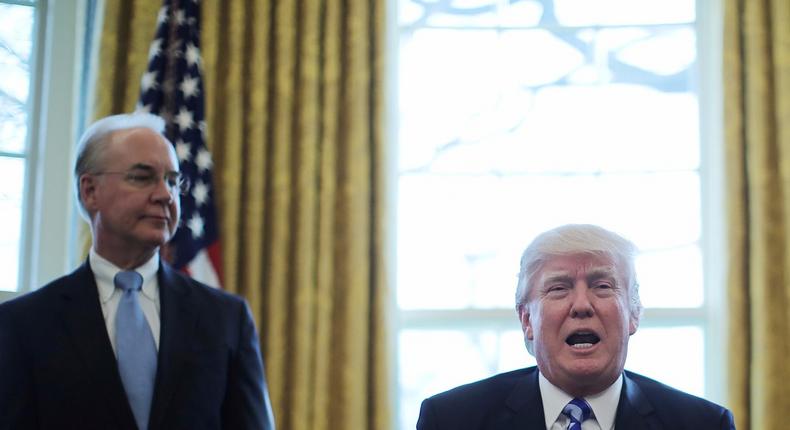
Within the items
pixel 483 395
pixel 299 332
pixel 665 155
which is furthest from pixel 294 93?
pixel 483 395

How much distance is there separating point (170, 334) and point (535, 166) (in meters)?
2.59

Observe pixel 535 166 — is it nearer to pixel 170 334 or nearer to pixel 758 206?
pixel 758 206

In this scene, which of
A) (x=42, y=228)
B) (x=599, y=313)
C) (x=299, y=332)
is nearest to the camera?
(x=599, y=313)

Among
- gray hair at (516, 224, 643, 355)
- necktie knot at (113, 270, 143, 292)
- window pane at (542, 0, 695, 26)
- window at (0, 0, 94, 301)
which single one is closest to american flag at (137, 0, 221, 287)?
window at (0, 0, 94, 301)

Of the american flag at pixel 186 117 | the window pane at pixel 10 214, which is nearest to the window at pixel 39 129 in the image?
the window pane at pixel 10 214

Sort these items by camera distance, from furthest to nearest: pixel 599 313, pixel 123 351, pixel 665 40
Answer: pixel 665 40 < pixel 123 351 < pixel 599 313

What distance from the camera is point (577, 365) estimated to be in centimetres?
300

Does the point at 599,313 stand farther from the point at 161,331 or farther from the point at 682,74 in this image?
the point at 682,74

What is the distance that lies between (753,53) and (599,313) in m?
2.67

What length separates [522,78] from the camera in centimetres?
575

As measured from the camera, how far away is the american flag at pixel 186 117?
4.93 m

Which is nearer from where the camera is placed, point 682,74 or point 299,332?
point 299,332

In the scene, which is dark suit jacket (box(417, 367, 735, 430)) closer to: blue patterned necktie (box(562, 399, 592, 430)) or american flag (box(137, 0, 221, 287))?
blue patterned necktie (box(562, 399, 592, 430))

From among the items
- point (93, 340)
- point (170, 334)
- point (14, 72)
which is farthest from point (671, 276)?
point (14, 72)
